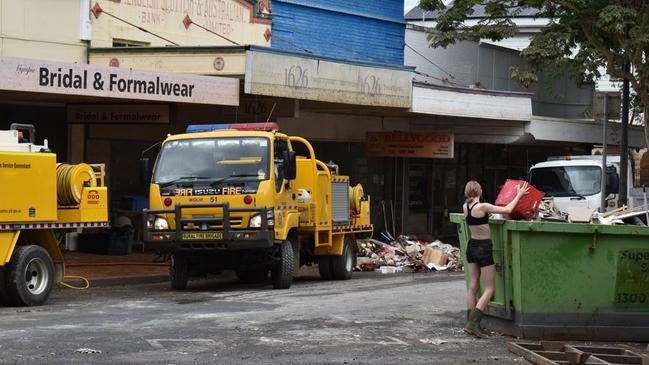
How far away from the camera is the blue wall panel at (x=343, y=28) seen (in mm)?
27969

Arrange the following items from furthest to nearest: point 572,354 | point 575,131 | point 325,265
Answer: point 575,131, point 325,265, point 572,354

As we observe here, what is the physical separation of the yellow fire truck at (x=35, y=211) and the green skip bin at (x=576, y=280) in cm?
660

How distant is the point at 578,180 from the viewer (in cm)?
2695

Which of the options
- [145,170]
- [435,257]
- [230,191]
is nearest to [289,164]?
[230,191]

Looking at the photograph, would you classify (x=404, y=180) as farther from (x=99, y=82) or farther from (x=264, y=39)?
(x=99, y=82)

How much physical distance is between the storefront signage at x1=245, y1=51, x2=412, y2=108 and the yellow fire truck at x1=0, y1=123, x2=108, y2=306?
718cm

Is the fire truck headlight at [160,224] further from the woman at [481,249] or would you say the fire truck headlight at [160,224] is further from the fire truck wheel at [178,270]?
the woman at [481,249]

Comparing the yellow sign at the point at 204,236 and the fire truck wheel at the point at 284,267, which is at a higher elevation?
the yellow sign at the point at 204,236

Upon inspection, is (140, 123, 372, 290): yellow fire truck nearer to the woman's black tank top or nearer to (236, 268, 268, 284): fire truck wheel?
(236, 268, 268, 284): fire truck wheel

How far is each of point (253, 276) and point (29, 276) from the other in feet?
17.9

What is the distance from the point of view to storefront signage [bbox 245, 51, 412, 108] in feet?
73.8

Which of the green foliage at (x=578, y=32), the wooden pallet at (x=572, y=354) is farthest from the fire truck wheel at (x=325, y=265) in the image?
the wooden pallet at (x=572, y=354)

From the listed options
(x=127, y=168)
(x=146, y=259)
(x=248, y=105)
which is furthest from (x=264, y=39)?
(x=146, y=259)

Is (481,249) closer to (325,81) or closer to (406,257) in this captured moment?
(325,81)
